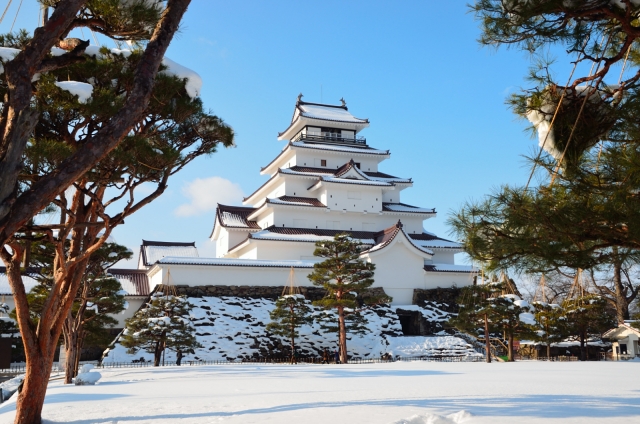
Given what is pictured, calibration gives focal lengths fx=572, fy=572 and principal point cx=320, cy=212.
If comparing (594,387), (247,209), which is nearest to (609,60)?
(594,387)

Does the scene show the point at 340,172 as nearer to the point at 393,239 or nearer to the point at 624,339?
the point at 393,239

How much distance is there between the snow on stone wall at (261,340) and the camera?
74.0 feet

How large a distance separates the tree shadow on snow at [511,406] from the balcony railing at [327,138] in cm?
2623

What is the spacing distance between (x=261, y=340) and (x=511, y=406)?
55.5 ft

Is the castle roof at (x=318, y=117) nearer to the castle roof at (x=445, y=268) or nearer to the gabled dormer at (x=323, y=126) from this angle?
the gabled dormer at (x=323, y=126)

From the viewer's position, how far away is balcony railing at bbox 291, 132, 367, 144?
110 feet

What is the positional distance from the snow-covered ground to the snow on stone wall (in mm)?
9806

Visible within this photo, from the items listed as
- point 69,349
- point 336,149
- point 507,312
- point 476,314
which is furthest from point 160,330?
point 336,149

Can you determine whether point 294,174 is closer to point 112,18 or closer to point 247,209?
point 247,209

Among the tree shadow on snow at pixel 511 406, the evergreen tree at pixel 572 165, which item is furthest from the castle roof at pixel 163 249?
the evergreen tree at pixel 572 165

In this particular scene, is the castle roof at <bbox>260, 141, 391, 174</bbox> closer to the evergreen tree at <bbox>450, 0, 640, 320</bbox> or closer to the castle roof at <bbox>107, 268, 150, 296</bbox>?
the castle roof at <bbox>107, 268, 150, 296</bbox>

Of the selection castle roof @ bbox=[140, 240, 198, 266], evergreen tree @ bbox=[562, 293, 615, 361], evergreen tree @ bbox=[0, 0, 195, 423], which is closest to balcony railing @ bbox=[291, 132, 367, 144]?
castle roof @ bbox=[140, 240, 198, 266]

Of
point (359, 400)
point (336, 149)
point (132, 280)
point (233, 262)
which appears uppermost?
point (336, 149)

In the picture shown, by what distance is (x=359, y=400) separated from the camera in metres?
8.30
